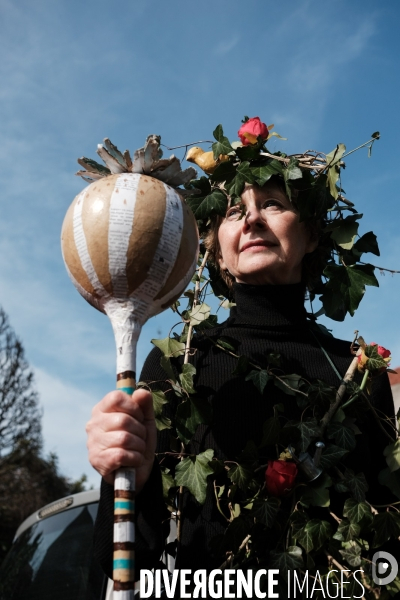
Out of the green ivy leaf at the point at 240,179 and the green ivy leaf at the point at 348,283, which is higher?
the green ivy leaf at the point at 240,179

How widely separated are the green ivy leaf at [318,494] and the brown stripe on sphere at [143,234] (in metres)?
0.79

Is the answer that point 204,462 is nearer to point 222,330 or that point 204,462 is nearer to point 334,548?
point 334,548

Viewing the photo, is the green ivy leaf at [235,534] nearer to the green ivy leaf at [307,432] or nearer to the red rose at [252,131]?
the green ivy leaf at [307,432]

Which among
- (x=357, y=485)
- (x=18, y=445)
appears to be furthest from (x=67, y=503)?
(x=18, y=445)

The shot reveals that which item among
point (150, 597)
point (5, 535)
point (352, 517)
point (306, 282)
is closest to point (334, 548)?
point (352, 517)

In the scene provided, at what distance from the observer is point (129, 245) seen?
1438 mm

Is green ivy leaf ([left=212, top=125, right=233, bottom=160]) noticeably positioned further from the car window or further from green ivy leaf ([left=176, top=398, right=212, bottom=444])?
the car window

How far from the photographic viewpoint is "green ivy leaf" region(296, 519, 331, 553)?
1719 millimetres

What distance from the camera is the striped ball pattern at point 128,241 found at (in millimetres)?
1441

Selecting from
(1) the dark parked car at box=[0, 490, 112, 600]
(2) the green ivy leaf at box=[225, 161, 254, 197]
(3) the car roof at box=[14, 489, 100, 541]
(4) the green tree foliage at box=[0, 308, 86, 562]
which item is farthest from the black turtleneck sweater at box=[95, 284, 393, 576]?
(4) the green tree foliage at box=[0, 308, 86, 562]

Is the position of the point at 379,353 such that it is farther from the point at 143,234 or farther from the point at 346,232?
the point at 143,234

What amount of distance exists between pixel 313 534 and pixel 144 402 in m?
0.65

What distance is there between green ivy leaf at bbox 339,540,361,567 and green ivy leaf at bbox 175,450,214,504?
396 millimetres

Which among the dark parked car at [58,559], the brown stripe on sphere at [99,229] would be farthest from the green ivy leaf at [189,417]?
the dark parked car at [58,559]
